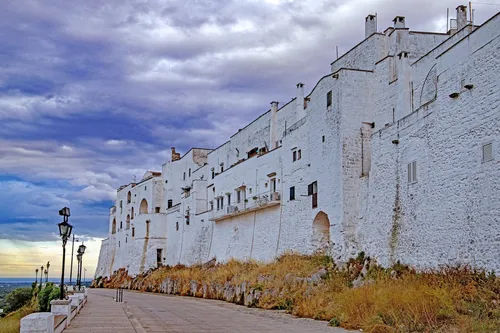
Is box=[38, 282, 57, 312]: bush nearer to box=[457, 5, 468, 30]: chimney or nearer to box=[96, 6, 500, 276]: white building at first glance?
box=[96, 6, 500, 276]: white building

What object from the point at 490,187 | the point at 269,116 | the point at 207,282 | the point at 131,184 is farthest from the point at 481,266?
the point at 131,184

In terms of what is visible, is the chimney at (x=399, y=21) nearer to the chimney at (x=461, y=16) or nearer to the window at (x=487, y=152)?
the chimney at (x=461, y=16)

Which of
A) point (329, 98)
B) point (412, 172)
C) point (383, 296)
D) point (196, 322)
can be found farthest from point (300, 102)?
point (383, 296)

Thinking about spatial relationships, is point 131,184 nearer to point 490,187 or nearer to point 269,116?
point 269,116

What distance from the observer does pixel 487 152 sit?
19922 mm

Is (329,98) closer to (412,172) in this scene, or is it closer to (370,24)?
(370,24)

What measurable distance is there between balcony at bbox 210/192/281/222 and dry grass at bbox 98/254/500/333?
A: 5419mm

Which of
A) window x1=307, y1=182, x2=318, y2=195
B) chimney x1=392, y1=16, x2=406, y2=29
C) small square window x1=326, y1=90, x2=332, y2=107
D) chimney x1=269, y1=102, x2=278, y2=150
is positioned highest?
chimney x1=392, y1=16, x2=406, y2=29

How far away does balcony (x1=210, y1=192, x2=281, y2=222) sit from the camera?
39625 mm

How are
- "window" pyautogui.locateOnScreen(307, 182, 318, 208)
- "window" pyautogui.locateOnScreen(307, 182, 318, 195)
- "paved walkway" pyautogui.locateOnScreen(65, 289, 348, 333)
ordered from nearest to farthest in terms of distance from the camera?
"paved walkway" pyautogui.locateOnScreen(65, 289, 348, 333) < "window" pyautogui.locateOnScreen(307, 182, 318, 208) < "window" pyautogui.locateOnScreen(307, 182, 318, 195)

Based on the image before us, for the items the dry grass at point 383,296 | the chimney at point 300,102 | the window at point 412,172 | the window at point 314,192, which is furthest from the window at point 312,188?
the window at point 412,172

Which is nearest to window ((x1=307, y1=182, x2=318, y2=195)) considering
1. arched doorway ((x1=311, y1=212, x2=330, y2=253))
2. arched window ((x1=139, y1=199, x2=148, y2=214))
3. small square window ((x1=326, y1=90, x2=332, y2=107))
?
arched doorway ((x1=311, y1=212, x2=330, y2=253))

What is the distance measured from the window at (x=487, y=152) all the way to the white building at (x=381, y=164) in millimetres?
49

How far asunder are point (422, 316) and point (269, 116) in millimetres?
30940
